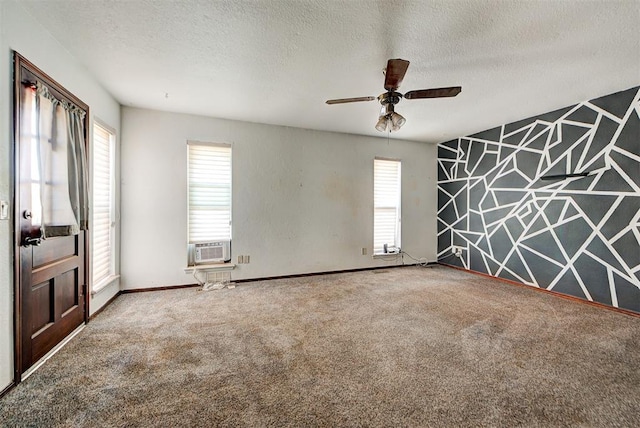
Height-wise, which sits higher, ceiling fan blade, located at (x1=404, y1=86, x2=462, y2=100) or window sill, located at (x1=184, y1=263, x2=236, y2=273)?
ceiling fan blade, located at (x1=404, y1=86, x2=462, y2=100)

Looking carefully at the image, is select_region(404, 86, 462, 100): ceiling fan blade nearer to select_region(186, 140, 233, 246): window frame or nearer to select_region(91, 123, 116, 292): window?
select_region(186, 140, 233, 246): window frame

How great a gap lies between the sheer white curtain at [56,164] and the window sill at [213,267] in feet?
5.06

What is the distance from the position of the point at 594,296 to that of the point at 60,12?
5987 mm

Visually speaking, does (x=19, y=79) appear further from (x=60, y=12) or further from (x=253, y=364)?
(x=253, y=364)

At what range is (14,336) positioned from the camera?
175 cm

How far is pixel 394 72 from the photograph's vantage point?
88.7 inches

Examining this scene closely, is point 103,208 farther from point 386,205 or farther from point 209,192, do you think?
point 386,205

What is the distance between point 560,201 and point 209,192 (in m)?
4.99

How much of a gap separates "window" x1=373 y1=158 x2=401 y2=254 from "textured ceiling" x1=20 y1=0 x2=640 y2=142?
5.76 ft

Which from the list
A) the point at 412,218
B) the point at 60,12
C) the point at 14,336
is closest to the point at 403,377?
the point at 14,336

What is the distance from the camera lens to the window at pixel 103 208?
9.89ft

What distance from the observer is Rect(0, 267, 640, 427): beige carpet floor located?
4.99 ft

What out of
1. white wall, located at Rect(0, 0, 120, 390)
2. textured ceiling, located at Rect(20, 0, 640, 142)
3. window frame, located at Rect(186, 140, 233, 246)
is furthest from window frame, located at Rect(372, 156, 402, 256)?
white wall, located at Rect(0, 0, 120, 390)

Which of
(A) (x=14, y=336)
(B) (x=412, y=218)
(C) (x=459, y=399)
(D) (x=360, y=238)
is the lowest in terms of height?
(C) (x=459, y=399)
